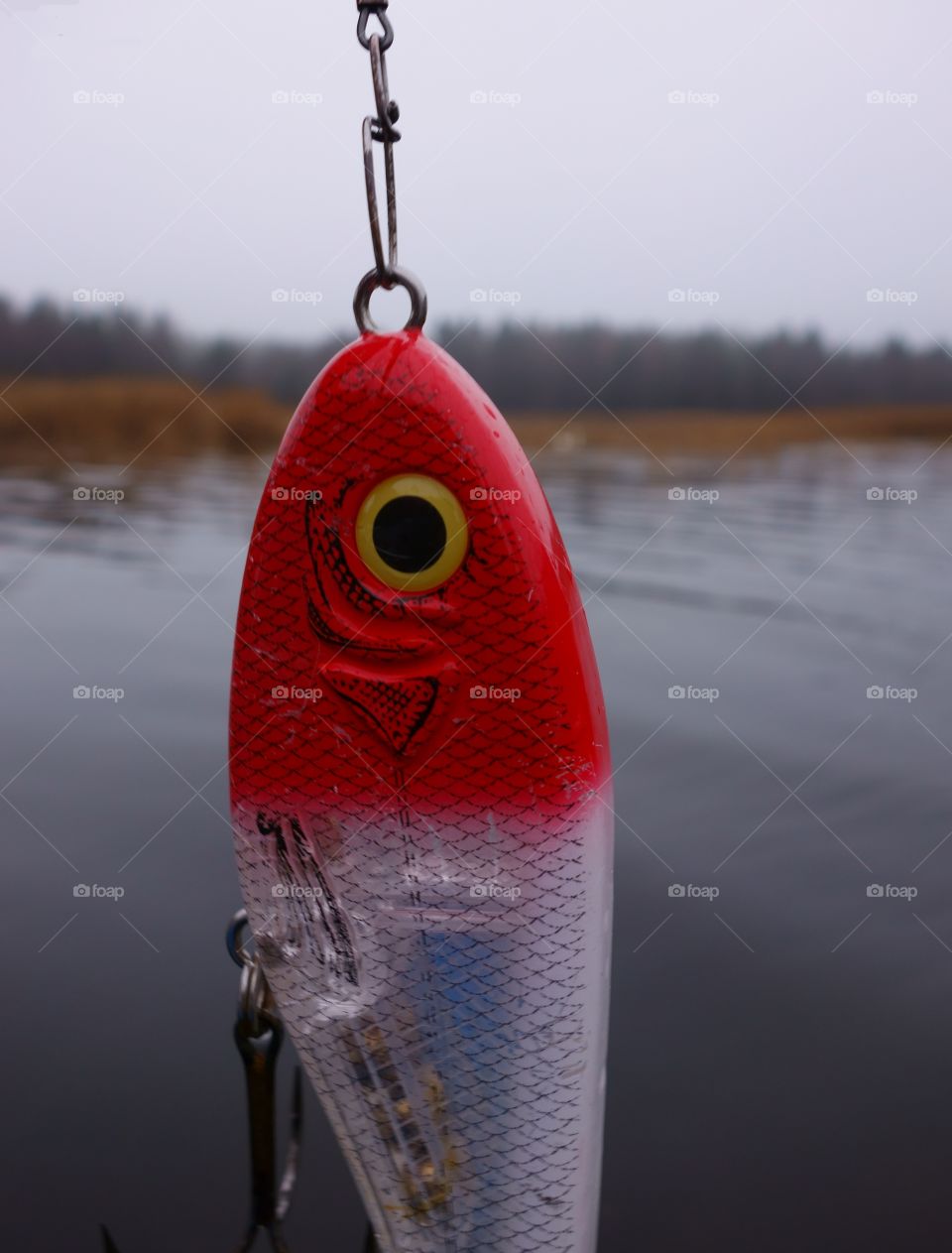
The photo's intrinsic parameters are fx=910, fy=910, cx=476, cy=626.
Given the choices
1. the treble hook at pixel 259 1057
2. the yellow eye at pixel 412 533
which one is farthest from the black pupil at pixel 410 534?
the treble hook at pixel 259 1057

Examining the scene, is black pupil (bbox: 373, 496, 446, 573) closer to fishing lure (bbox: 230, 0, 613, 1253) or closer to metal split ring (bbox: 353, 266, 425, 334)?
fishing lure (bbox: 230, 0, 613, 1253)

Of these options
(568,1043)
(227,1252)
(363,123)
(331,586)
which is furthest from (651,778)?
(363,123)

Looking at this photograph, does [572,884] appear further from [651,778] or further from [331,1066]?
[651,778]

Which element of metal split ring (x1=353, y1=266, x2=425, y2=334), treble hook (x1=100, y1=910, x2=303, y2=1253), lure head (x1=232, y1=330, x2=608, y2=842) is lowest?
treble hook (x1=100, y1=910, x2=303, y2=1253)

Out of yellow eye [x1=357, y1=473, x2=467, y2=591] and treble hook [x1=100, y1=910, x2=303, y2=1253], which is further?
treble hook [x1=100, y1=910, x2=303, y2=1253]

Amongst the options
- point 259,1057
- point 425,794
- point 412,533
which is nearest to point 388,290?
point 412,533

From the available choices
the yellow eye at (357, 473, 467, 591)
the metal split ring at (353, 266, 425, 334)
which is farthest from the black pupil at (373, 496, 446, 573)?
the metal split ring at (353, 266, 425, 334)

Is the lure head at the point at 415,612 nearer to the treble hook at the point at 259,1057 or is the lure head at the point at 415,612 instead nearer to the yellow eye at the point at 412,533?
the yellow eye at the point at 412,533
